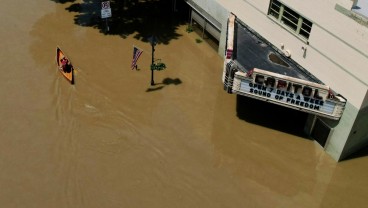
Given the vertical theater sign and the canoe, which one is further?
the canoe

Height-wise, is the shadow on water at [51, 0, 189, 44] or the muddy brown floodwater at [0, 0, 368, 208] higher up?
the shadow on water at [51, 0, 189, 44]

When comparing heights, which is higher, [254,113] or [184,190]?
[254,113]

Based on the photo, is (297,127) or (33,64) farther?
(33,64)

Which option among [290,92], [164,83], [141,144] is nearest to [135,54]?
[164,83]

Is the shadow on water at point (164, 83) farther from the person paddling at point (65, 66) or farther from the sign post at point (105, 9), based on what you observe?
the sign post at point (105, 9)

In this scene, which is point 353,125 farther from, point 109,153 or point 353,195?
point 109,153

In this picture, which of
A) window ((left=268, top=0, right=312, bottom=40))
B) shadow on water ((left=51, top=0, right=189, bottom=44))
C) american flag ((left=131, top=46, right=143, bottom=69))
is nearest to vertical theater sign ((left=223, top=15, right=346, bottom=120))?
window ((left=268, top=0, right=312, bottom=40))

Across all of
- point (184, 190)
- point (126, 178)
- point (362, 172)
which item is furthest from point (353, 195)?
point (126, 178)

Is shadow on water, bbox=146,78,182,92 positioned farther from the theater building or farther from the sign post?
the sign post
